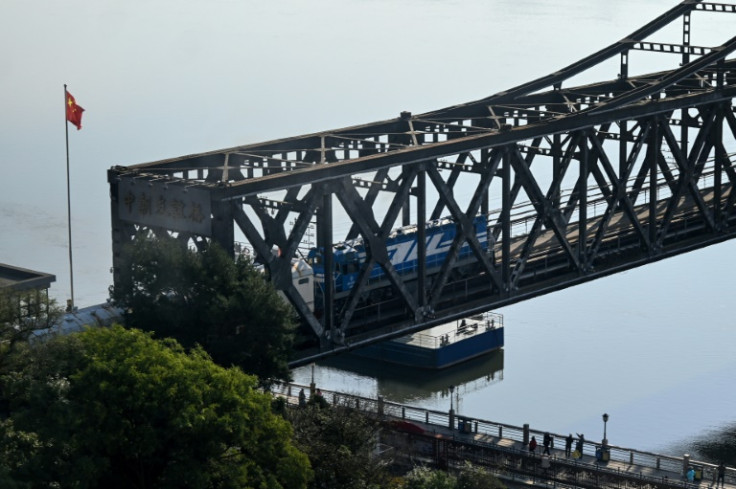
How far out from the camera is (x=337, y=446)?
38.8m

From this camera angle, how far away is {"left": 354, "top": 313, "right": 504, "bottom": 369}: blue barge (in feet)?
234

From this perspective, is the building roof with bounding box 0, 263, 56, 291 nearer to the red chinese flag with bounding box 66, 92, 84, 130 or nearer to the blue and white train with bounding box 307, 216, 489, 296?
the red chinese flag with bounding box 66, 92, 84, 130

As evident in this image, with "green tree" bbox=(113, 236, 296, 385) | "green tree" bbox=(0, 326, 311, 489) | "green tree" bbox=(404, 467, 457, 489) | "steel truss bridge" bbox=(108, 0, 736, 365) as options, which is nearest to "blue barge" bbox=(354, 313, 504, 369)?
"steel truss bridge" bbox=(108, 0, 736, 365)

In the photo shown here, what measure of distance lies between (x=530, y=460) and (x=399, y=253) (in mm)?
10369

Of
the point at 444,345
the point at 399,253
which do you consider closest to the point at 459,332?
the point at 444,345

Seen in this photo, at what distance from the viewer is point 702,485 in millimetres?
45375

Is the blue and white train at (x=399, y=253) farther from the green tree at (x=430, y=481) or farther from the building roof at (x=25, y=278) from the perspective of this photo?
the green tree at (x=430, y=481)

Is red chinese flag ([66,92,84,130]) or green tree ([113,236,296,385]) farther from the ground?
red chinese flag ([66,92,84,130])

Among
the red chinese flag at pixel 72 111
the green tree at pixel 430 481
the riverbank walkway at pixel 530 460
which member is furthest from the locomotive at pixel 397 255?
the red chinese flag at pixel 72 111

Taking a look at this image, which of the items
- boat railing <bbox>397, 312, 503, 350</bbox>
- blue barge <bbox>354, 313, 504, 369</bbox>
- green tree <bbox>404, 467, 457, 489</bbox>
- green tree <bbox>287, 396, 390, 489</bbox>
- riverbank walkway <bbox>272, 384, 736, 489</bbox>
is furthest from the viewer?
boat railing <bbox>397, 312, 503, 350</bbox>

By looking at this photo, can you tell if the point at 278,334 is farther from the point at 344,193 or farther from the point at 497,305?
the point at 497,305

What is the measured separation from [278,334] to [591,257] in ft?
61.3

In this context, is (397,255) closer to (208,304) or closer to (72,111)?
(208,304)

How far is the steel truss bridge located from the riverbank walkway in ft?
11.8
